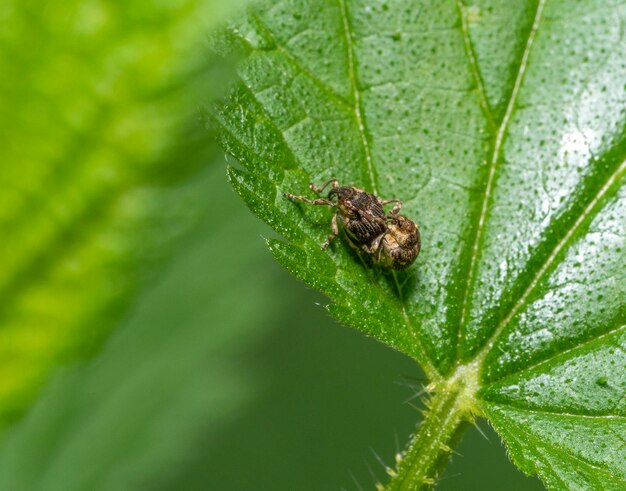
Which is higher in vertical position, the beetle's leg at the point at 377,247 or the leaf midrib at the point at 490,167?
the leaf midrib at the point at 490,167

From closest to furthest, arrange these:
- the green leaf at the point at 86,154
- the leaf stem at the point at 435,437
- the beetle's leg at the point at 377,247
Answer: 1. the green leaf at the point at 86,154
2. the leaf stem at the point at 435,437
3. the beetle's leg at the point at 377,247

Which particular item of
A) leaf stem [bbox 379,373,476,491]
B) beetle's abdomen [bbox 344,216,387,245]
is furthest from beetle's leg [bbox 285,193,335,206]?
leaf stem [bbox 379,373,476,491]

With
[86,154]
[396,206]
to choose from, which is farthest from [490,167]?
[86,154]

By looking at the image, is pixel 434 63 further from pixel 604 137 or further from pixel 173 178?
pixel 173 178

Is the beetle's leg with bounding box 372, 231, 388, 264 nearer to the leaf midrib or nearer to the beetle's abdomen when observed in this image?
the beetle's abdomen

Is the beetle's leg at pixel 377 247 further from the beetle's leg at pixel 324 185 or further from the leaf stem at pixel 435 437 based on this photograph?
the leaf stem at pixel 435 437

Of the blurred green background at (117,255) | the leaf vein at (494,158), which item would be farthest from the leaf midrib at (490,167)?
the blurred green background at (117,255)

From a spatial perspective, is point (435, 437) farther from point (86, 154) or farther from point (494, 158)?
point (86, 154)
